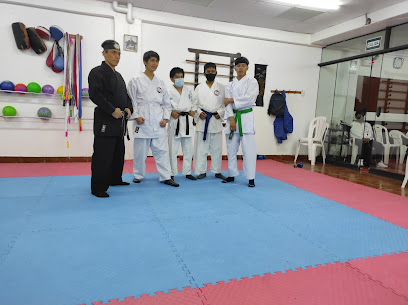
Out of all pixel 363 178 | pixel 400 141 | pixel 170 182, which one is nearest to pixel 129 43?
pixel 170 182

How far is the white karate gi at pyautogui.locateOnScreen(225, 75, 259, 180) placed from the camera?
11.7 ft

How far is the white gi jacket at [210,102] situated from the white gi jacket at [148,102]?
1.72 ft

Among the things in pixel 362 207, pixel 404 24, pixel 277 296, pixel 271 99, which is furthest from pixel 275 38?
pixel 277 296

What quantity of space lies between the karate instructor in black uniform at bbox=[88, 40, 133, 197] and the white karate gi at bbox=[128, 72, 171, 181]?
34 cm

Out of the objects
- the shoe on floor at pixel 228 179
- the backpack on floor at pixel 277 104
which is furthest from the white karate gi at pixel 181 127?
the backpack on floor at pixel 277 104

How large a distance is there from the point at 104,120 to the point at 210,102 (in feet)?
4.88

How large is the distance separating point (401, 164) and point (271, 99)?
2709 millimetres

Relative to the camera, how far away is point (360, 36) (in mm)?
5617

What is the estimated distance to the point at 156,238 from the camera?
6.68 ft

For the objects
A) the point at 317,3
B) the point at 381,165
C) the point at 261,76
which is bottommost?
the point at 381,165

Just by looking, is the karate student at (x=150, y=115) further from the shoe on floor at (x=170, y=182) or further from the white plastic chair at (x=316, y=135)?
the white plastic chair at (x=316, y=135)

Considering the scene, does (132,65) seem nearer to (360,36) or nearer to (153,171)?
(153,171)

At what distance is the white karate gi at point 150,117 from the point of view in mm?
3377

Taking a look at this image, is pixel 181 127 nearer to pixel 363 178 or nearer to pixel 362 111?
pixel 363 178
